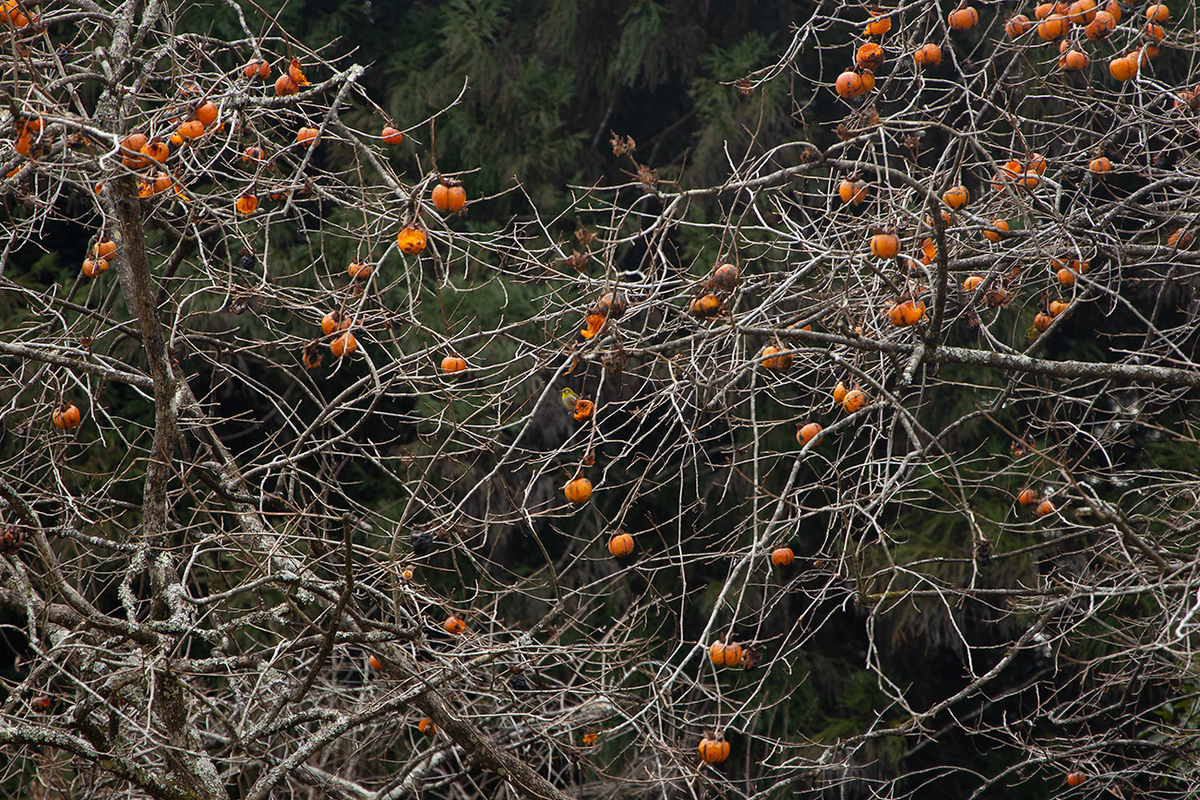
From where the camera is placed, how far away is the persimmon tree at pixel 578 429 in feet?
7.65

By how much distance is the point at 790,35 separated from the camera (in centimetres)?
627

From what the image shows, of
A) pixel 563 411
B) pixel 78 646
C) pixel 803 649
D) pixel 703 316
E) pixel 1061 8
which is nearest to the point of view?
pixel 78 646

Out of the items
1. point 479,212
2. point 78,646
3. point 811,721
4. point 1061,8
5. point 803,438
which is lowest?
point 811,721

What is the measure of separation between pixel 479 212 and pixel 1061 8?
380 cm

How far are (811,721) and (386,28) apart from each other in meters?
5.16

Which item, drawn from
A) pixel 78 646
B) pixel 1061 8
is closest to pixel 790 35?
pixel 1061 8

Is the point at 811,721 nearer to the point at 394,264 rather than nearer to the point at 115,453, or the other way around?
the point at 394,264

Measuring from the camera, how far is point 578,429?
10.5 feet

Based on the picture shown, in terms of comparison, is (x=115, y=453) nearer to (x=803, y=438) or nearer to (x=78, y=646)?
(x=78, y=646)

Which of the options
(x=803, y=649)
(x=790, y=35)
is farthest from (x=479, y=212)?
(x=803, y=649)

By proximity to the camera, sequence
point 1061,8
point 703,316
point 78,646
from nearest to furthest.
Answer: point 78,646 < point 703,316 < point 1061,8

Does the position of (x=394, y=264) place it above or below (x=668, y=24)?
below

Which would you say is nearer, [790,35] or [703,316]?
[703,316]

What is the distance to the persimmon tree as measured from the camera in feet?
7.65
